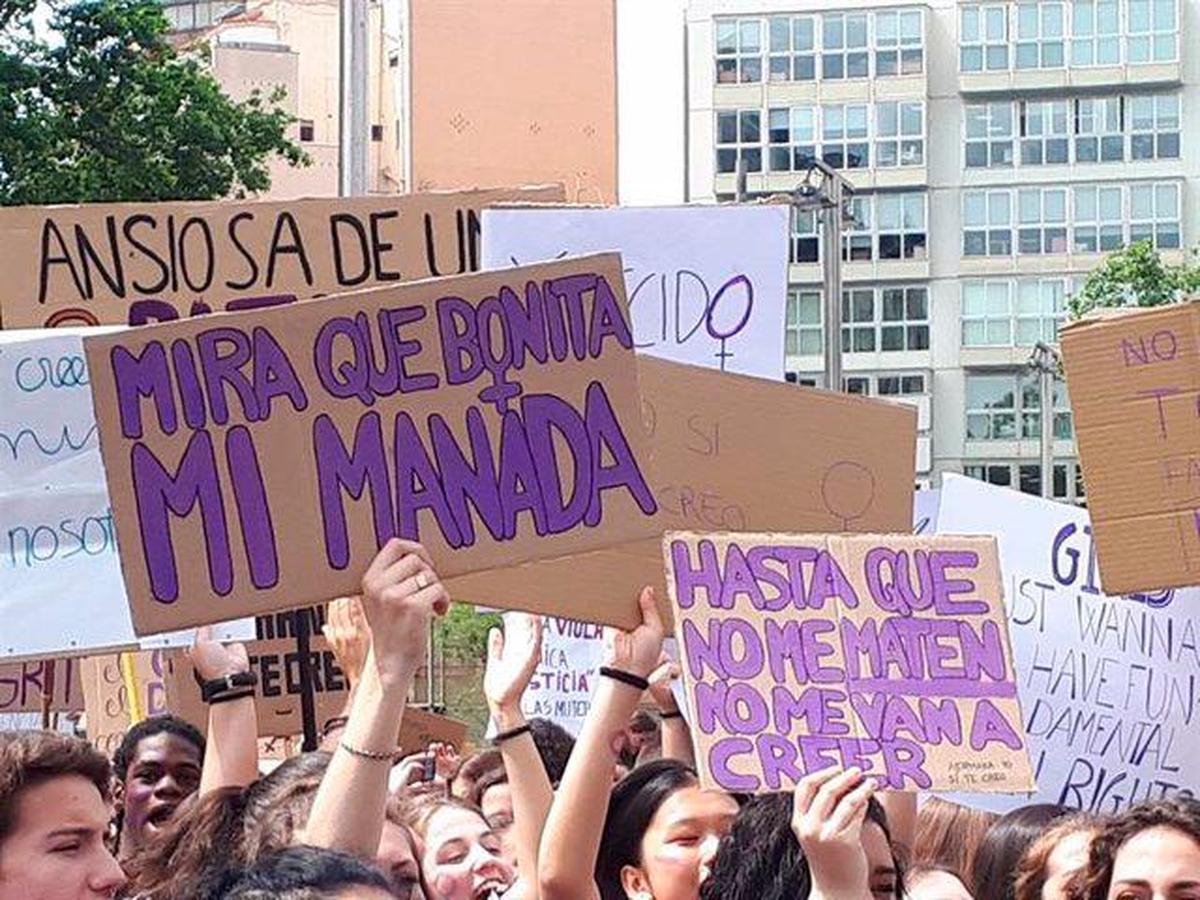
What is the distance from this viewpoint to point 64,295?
6348 mm

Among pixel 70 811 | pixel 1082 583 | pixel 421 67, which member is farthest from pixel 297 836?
pixel 421 67

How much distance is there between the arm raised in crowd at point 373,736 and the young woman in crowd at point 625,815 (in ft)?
2.38

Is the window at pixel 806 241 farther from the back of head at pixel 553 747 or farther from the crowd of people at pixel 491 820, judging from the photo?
the crowd of people at pixel 491 820

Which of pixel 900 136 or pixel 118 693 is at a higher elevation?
pixel 900 136

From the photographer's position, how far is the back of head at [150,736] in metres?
6.18

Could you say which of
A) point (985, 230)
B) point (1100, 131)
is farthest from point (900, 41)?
point (1100, 131)

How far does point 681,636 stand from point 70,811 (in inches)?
40.3

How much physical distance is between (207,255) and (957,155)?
61041 millimetres

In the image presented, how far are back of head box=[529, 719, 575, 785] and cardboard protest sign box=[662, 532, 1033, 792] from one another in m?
1.88

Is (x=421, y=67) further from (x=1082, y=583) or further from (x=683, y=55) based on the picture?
(x=1082, y=583)

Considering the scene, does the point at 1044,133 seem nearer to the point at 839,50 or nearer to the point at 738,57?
the point at 839,50

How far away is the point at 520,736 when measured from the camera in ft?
16.8

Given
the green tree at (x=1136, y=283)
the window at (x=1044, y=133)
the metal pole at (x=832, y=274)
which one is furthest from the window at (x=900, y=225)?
the metal pole at (x=832, y=274)

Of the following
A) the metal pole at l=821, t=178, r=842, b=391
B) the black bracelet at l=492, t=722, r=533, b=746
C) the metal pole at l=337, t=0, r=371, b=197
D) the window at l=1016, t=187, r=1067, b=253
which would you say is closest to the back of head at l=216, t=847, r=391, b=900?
the black bracelet at l=492, t=722, r=533, b=746
